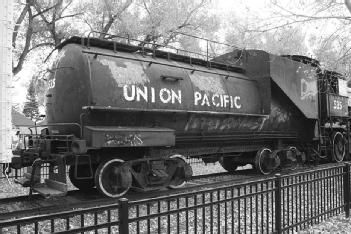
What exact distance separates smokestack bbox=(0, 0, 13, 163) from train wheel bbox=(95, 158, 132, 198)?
2.26 metres

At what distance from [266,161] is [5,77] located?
862 centimetres

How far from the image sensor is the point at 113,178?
804cm

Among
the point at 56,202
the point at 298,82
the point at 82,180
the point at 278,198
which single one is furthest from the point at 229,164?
the point at 278,198

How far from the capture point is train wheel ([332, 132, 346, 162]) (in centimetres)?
1512

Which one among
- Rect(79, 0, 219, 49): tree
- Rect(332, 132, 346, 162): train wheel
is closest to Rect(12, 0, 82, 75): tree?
Rect(79, 0, 219, 49): tree

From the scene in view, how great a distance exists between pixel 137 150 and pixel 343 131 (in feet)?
35.6

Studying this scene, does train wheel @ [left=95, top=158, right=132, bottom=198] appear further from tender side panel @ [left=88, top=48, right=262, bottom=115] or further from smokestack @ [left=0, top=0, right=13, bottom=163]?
smokestack @ [left=0, top=0, right=13, bottom=163]

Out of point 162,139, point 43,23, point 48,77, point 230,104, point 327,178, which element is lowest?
point 327,178

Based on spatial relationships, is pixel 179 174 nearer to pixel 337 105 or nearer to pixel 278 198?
pixel 278 198

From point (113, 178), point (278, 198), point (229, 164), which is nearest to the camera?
point (278, 198)

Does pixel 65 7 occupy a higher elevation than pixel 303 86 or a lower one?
higher

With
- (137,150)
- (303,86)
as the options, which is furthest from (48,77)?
(303,86)

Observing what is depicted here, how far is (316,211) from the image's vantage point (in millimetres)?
7172

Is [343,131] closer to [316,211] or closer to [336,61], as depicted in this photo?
[336,61]
